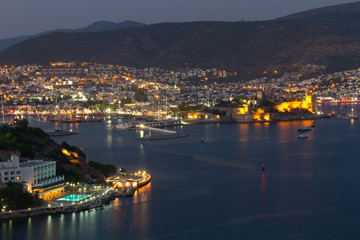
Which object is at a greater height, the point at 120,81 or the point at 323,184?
the point at 120,81

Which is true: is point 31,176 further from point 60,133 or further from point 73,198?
point 60,133

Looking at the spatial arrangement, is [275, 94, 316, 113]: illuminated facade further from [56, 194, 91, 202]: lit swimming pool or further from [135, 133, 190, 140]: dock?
[56, 194, 91, 202]: lit swimming pool

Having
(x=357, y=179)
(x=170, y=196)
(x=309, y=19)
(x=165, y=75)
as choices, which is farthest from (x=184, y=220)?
A: (x=309, y=19)

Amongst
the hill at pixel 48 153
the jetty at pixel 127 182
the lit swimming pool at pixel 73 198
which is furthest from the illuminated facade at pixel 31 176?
the jetty at pixel 127 182

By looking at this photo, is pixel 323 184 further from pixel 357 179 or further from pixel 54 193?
pixel 54 193

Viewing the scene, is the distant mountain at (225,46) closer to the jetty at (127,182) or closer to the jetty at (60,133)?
the jetty at (60,133)

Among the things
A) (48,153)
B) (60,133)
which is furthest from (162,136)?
(48,153)

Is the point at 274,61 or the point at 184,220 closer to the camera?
the point at 184,220
